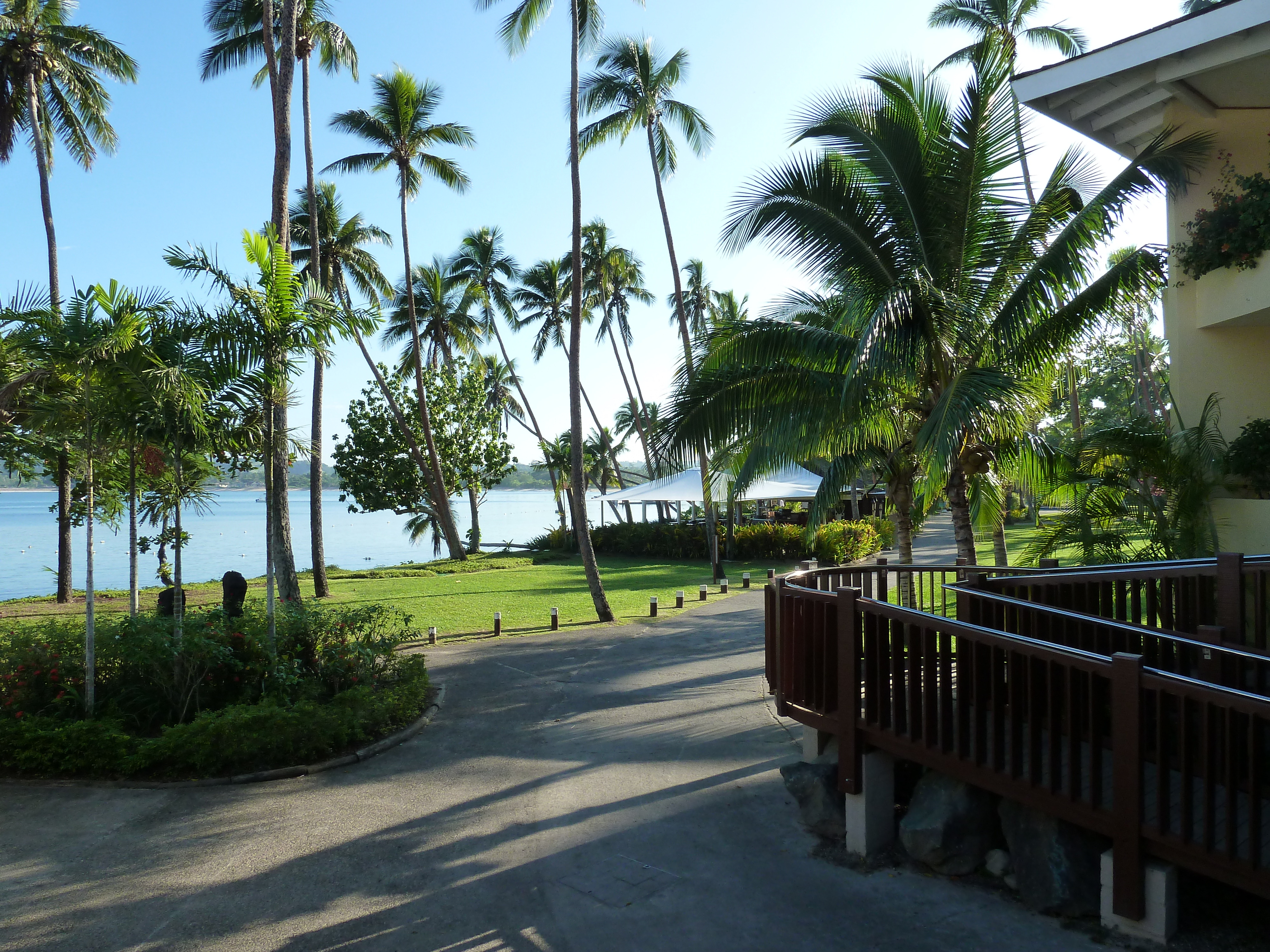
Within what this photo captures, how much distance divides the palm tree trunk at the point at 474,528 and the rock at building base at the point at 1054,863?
1328 inches

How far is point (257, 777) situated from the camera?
7398mm

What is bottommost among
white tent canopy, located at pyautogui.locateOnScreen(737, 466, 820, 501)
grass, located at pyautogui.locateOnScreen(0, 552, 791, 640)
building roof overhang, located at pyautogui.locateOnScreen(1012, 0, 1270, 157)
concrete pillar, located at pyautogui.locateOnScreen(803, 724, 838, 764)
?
grass, located at pyautogui.locateOnScreen(0, 552, 791, 640)

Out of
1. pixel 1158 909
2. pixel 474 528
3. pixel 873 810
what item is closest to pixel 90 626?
pixel 873 810

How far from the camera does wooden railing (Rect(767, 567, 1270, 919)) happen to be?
14.0 feet

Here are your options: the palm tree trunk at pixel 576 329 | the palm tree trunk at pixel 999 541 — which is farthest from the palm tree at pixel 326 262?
the palm tree trunk at pixel 999 541

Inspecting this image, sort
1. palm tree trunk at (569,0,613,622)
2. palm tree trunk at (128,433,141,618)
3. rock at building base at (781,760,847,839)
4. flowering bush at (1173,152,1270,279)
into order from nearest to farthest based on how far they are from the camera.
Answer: rock at building base at (781,760,847,839) → flowering bush at (1173,152,1270,279) → palm tree trunk at (128,433,141,618) → palm tree trunk at (569,0,613,622)

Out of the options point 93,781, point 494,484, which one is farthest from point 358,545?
point 93,781

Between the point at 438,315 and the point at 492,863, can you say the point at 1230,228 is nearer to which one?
Result: the point at 492,863

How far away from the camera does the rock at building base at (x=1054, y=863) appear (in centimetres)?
480

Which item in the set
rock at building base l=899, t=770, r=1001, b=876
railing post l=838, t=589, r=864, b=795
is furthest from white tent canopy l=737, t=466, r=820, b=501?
rock at building base l=899, t=770, r=1001, b=876

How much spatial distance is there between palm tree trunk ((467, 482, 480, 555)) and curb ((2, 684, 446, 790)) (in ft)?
97.6

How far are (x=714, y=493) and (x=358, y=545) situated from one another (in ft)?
243

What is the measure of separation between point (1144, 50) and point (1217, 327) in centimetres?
328

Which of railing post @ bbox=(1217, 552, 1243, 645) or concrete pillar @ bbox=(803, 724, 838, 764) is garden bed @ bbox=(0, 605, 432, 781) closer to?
concrete pillar @ bbox=(803, 724, 838, 764)
